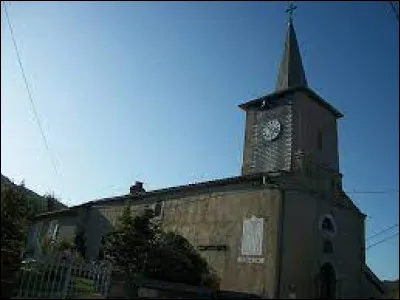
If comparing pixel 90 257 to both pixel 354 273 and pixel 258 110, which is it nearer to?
pixel 258 110

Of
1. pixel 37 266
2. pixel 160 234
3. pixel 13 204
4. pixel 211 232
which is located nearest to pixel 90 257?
pixel 160 234

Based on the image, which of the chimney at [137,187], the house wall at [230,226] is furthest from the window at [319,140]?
the chimney at [137,187]

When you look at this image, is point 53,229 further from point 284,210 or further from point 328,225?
point 328,225

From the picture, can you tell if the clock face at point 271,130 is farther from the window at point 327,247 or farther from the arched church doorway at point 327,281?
the arched church doorway at point 327,281

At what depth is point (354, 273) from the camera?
25641 millimetres

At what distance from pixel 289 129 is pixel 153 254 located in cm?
1089

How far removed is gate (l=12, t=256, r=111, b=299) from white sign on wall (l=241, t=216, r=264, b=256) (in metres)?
8.31

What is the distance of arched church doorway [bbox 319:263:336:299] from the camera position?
2375cm

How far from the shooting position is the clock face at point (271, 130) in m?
28.5

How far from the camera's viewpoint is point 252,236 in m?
23.0

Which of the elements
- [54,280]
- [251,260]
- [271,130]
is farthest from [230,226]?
[54,280]

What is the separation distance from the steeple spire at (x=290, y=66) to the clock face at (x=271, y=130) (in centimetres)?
250

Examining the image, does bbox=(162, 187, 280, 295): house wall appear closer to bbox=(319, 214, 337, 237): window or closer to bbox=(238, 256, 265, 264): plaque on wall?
bbox=(238, 256, 265, 264): plaque on wall

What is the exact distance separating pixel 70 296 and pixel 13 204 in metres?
5.34
